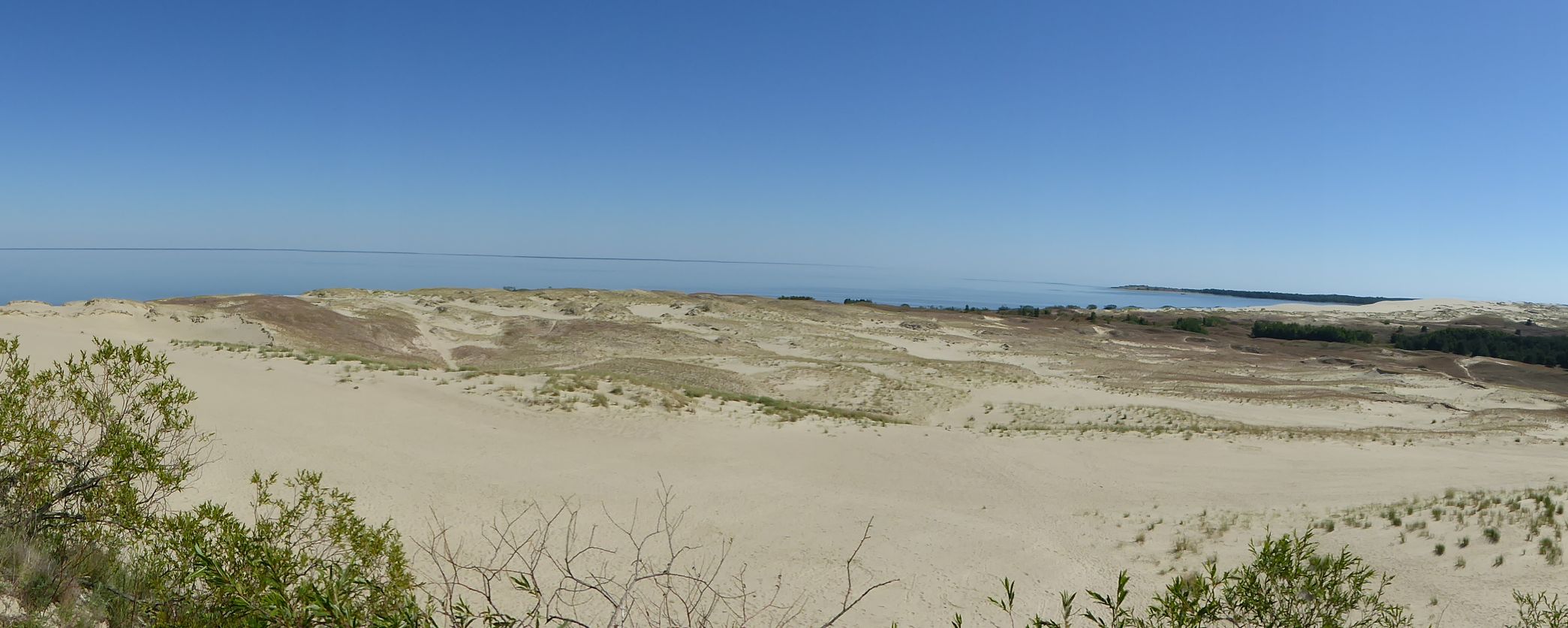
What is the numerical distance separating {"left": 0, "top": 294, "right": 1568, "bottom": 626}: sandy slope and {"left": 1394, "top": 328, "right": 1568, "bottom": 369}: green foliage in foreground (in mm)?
38432

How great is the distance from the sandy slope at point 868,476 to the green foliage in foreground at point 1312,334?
42.8 metres

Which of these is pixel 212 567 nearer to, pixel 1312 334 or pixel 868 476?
pixel 868 476

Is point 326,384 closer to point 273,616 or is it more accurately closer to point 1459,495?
point 273,616

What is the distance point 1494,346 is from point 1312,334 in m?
10.8

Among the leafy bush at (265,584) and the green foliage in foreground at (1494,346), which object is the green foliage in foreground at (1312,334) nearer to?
the green foliage in foreground at (1494,346)

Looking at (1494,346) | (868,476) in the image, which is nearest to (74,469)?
(868,476)

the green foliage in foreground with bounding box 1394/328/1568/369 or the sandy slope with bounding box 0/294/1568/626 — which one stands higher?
the green foliage in foreground with bounding box 1394/328/1568/369

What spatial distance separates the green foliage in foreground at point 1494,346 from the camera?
1812 inches

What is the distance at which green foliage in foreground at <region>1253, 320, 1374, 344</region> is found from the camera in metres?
56.1

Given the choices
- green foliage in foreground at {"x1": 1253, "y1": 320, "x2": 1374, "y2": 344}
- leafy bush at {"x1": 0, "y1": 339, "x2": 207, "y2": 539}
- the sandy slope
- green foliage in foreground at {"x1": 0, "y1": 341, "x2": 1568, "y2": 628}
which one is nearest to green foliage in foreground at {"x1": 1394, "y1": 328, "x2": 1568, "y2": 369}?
green foliage in foreground at {"x1": 1253, "y1": 320, "x2": 1374, "y2": 344}

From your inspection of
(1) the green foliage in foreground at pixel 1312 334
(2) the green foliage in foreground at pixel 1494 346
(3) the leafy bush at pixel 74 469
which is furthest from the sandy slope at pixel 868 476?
(1) the green foliage in foreground at pixel 1312 334

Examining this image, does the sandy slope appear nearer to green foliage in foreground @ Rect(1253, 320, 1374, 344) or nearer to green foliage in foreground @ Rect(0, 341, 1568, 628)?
green foliage in foreground @ Rect(0, 341, 1568, 628)

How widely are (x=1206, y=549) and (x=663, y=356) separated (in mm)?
26447

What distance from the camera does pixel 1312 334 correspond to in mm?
57812
